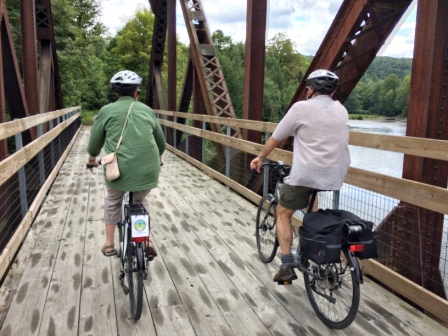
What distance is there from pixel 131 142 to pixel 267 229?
1.52 m

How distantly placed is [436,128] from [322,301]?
139 cm

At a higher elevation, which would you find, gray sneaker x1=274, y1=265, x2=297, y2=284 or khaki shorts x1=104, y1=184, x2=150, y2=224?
khaki shorts x1=104, y1=184, x2=150, y2=224

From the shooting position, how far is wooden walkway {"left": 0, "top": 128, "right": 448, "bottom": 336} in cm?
264

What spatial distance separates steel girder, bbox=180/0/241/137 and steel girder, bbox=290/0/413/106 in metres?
3.30

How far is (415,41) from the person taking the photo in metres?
3.06

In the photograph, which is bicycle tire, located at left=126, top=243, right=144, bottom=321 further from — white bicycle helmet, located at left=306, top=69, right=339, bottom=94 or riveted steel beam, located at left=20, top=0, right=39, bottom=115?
riveted steel beam, located at left=20, top=0, right=39, bottom=115

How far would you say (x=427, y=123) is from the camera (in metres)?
3.01

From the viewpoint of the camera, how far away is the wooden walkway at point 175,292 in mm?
2643

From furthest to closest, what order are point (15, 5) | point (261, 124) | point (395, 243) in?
point (15, 5) → point (261, 124) → point (395, 243)

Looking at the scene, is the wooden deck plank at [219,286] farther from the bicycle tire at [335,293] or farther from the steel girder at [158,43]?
the steel girder at [158,43]

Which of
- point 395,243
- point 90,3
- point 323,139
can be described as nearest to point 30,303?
point 323,139

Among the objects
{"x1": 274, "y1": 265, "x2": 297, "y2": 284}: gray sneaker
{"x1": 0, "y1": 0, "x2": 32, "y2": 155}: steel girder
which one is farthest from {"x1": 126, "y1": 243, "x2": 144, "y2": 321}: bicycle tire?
Result: {"x1": 0, "y1": 0, "x2": 32, "y2": 155}: steel girder

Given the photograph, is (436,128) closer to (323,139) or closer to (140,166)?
(323,139)

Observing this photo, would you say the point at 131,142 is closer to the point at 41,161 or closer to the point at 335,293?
the point at 335,293
